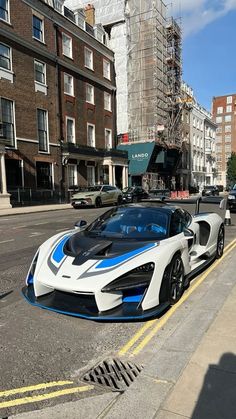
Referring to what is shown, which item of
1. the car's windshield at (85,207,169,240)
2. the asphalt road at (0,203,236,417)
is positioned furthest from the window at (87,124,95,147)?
the asphalt road at (0,203,236,417)

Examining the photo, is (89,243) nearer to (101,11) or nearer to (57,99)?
(57,99)

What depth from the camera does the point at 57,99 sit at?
31188 mm

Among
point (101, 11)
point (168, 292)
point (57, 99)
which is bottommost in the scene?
point (168, 292)

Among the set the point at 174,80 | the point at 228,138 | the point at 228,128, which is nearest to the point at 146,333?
the point at 174,80

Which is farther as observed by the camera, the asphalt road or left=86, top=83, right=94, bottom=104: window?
left=86, top=83, right=94, bottom=104: window

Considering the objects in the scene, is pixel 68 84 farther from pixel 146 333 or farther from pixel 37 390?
pixel 37 390

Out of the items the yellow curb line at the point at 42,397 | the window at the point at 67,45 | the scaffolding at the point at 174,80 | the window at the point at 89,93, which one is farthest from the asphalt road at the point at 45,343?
the scaffolding at the point at 174,80

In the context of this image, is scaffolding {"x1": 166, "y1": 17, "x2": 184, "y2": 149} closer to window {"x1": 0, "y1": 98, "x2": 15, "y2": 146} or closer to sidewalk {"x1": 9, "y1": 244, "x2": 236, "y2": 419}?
window {"x1": 0, "y1": 98, "x2": 15, "y2": 146}

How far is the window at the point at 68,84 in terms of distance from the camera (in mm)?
32750

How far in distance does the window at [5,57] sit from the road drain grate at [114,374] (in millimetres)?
25791

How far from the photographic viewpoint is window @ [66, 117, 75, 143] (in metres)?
33.1

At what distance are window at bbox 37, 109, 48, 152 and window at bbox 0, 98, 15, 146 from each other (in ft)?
10.4

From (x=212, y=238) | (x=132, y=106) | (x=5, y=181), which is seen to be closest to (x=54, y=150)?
(x=5, y=181)

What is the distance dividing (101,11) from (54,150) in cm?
2256
